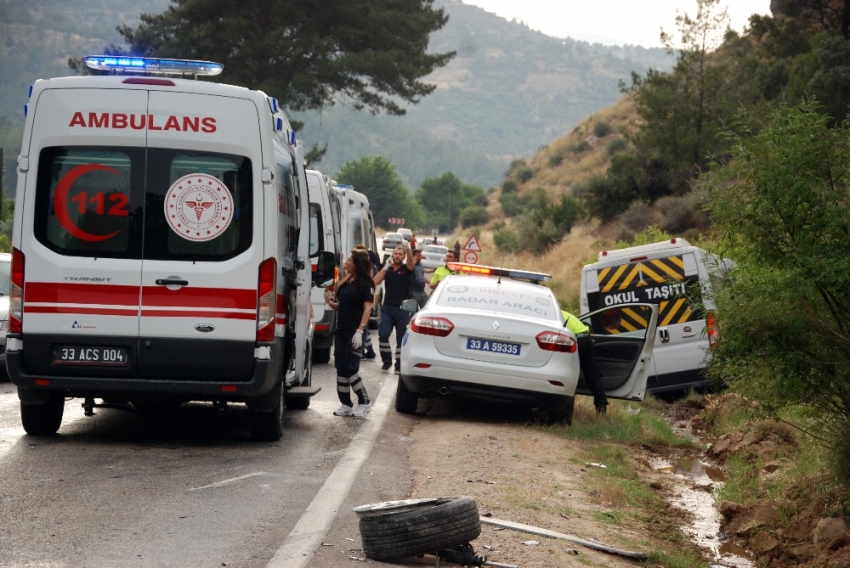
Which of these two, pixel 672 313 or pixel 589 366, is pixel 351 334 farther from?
pixel 672 313

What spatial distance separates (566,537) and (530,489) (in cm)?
155

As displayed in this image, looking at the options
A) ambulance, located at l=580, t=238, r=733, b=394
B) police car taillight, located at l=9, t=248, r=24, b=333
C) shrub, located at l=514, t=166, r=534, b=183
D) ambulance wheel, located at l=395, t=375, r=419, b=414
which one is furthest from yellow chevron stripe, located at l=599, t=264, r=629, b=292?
shrub, located at l=514, t=166, r=534, b=183

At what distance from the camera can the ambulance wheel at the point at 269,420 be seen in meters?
9.48

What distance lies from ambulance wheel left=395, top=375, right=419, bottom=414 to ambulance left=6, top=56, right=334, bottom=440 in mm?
3178

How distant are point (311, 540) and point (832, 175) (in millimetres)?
Answer: 4217

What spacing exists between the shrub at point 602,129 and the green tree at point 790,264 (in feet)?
277

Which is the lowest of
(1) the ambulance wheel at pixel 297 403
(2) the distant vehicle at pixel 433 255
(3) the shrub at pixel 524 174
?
(2) the distant vehicle at pixel 433 255

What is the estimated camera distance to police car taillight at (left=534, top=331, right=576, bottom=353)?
443 inches

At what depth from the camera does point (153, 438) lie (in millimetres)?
9648

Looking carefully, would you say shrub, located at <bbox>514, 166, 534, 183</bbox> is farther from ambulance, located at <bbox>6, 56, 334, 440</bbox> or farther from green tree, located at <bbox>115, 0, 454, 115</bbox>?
ambulance, located at <bbox>6, 56, 334, 440</bbox>

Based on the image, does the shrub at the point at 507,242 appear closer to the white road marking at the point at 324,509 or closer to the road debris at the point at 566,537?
the white road marking at the point at 324,509

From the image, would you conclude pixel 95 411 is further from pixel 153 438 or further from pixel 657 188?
pixel 657 188

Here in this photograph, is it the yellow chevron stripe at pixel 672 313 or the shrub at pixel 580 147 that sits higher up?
the shrub at pixel 580 147

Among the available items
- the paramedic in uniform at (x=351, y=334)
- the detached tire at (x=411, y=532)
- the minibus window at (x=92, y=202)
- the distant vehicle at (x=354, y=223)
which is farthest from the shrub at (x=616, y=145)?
the detached tire at (x=411, y=532)
